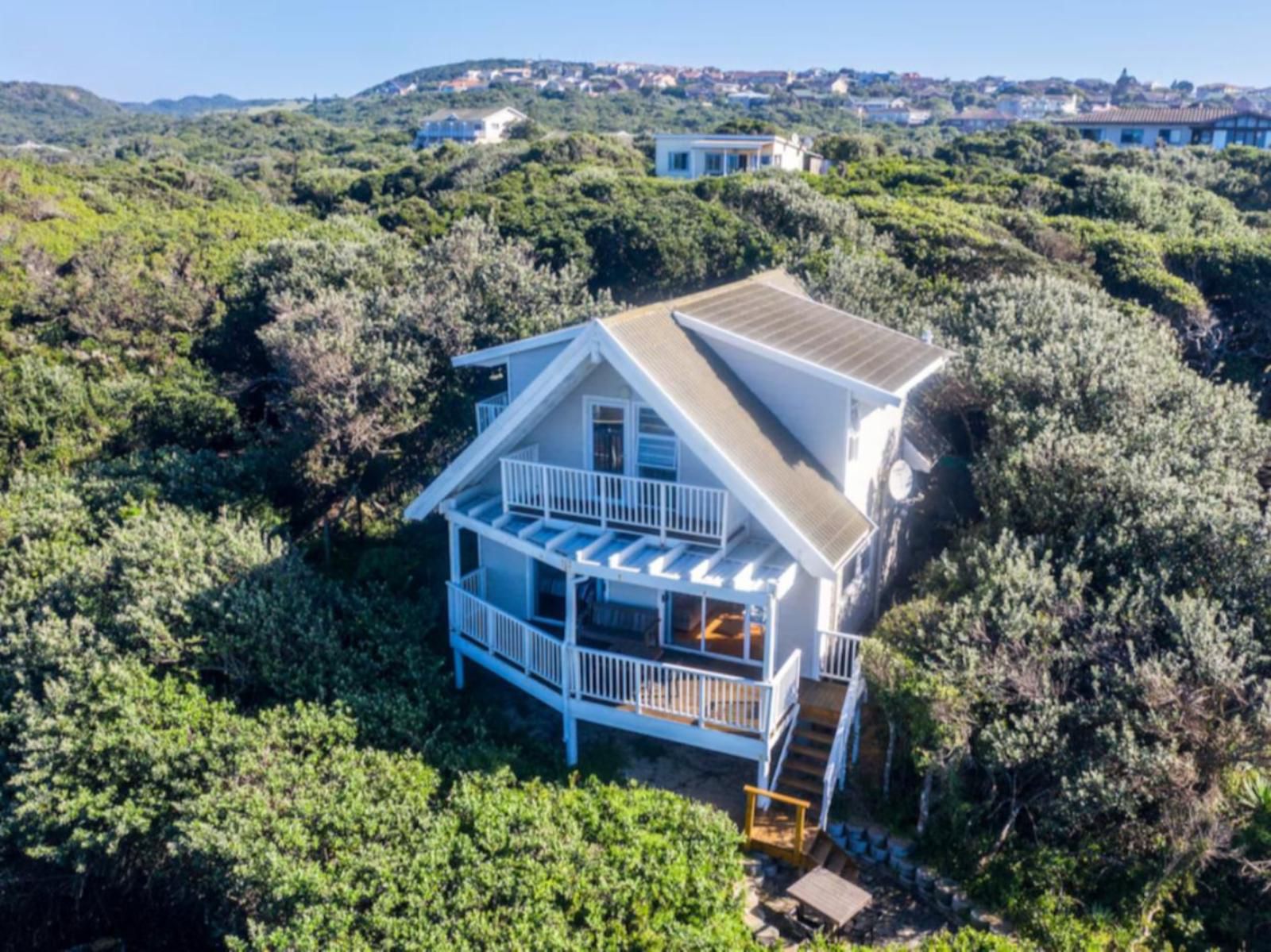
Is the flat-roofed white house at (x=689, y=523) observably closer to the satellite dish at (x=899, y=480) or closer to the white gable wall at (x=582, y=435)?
the white gable wall at (x=582, y=435)

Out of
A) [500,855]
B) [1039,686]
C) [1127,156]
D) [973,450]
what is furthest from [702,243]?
[1127,156]

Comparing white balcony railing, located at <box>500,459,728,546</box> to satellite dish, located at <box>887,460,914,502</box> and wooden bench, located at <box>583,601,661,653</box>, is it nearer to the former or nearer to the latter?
wooden bench, located at <box>583,601,661,653</box>

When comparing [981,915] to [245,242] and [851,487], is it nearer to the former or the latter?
[851,487]

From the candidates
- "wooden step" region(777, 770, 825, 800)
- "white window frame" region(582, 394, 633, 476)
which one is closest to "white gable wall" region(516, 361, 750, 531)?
"white window frame" region(582, 394, 633, 476)

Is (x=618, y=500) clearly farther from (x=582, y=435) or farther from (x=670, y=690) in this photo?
(x=670, y=690)

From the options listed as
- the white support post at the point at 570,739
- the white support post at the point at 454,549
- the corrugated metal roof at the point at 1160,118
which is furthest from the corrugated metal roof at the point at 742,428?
the corrugated metal roof at the point at 1160,118

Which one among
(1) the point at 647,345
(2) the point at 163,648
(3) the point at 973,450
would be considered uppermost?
(1) the point at 647,345
